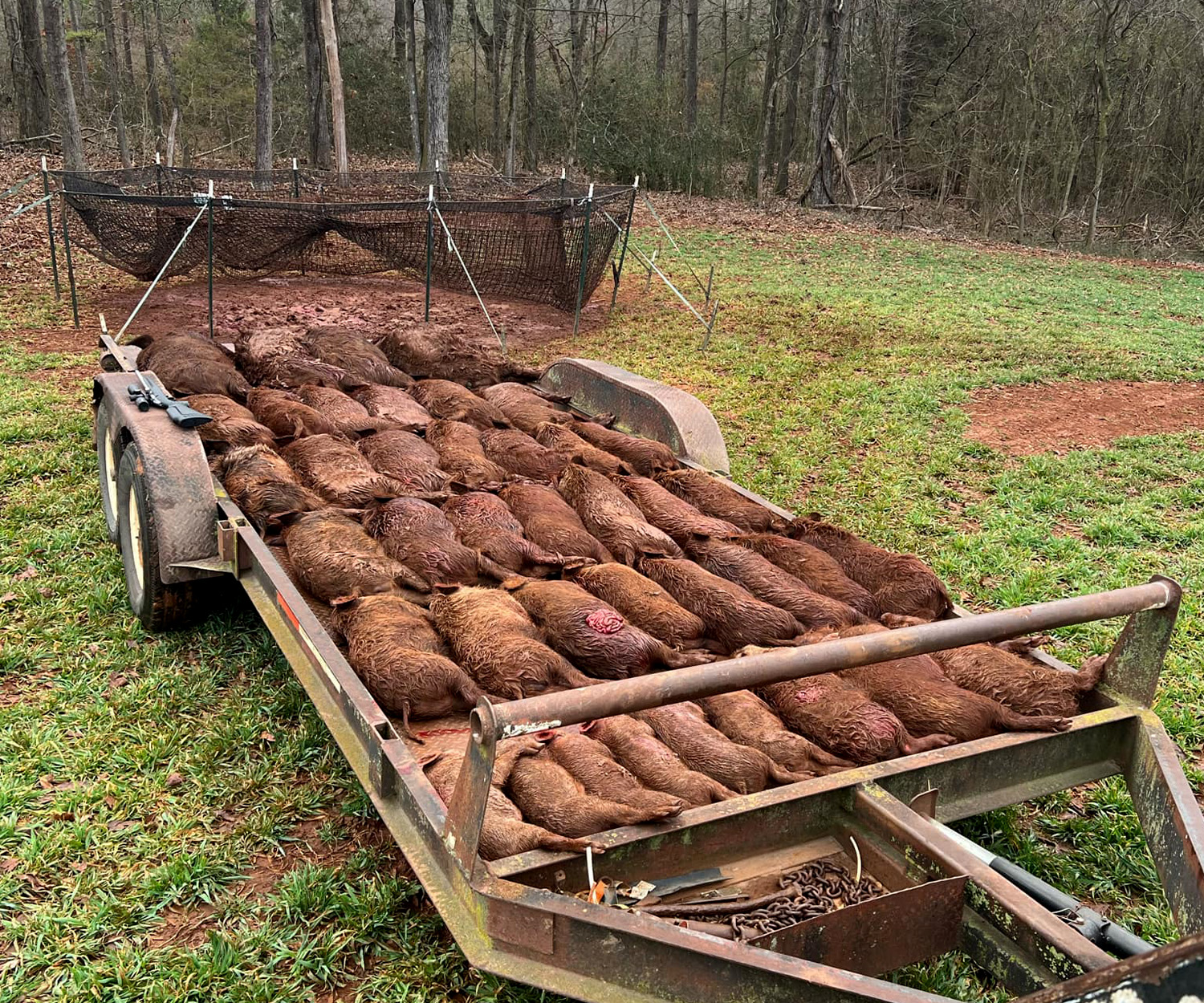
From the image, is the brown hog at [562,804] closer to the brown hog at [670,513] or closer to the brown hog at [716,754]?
the brown hog at [716,754]

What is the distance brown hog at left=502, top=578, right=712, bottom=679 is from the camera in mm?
4293

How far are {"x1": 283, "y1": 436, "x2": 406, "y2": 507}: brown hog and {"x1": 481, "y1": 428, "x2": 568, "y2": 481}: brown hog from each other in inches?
33.4

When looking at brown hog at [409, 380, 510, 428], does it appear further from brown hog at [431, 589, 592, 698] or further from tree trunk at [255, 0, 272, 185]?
tree trunk at [255, 0, 272, 185]

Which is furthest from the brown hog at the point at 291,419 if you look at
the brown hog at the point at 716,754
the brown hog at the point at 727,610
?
the brown hog at the point at 716,754

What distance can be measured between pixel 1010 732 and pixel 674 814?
145 centimetres

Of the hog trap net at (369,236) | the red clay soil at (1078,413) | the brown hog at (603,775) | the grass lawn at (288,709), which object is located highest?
the hog trap net at (369,236)

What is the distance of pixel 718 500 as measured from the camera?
5945 mm

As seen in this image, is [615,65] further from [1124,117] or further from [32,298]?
[32,298]

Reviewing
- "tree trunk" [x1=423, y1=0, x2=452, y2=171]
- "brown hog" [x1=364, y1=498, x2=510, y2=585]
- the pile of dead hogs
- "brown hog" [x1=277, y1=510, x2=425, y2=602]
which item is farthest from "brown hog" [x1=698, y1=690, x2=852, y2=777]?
"tree trunk" [x1=423, y1=0, x2=452, y2=171]

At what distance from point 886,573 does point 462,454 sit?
2.78m

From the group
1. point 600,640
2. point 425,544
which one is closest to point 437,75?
point 425,544

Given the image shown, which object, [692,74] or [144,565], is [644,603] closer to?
[144,565]

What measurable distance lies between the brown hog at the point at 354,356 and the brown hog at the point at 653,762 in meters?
4.76

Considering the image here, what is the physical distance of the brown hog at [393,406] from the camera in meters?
7.10
